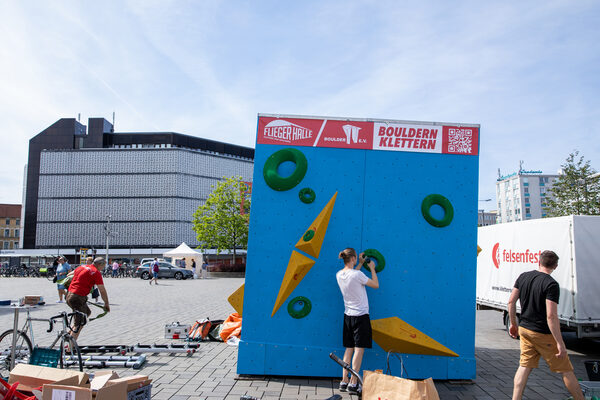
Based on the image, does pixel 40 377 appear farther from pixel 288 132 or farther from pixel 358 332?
pixel 288 132

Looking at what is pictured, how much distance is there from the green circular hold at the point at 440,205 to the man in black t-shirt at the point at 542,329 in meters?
1.52

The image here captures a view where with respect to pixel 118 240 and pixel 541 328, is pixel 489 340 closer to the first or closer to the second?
pixel 541 328

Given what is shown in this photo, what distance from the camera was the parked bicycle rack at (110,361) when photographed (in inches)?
243

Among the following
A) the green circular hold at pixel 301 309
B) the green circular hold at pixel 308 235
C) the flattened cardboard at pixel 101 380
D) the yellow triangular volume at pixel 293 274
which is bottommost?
Answer: the flattened cardboard at pixel 101 380

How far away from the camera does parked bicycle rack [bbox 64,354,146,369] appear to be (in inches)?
243

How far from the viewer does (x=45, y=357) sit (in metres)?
5.45

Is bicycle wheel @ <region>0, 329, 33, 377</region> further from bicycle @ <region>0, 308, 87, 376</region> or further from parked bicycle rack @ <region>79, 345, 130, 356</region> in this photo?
parked bicycle rack @ <region>79, 345, 130, 356</region>

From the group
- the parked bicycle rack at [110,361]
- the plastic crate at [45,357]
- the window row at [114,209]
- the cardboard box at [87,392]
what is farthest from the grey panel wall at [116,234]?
the cardboard box at [87,392]

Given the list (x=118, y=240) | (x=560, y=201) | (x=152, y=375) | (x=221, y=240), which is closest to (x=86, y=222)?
(x=118, y=240)

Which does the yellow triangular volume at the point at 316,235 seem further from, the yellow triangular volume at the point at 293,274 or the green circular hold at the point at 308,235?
the yellow triangular volume at the point at 293,274

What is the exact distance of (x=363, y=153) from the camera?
246 inches

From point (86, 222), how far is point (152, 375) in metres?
74.2

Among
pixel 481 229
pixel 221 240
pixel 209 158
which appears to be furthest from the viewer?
pixel 209 158

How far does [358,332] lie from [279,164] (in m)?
2.57
